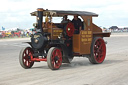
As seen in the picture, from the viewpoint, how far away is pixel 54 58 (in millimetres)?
8727

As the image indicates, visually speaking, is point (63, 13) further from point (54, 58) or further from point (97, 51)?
point (97, 51)

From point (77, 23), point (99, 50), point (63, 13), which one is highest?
point (63, 13)

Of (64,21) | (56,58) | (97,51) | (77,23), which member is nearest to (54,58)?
(56,58)

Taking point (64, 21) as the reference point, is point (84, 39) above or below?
below

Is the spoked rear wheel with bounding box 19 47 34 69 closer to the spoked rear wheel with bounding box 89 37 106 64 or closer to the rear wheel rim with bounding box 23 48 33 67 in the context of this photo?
the rear wheel rim with bounding box 23 48 33 67

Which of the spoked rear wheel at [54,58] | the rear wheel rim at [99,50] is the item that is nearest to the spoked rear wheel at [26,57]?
the spoked rear wheel at [54,58]

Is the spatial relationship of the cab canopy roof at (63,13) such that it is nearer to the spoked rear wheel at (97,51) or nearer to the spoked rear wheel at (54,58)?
the spoked rear wheel at (97,51)

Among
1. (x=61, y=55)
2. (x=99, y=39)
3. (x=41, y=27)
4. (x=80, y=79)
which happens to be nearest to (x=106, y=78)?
(x=80, y=79)

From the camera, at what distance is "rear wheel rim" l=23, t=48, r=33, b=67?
948 cm

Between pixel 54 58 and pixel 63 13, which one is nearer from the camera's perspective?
pixel 54 58

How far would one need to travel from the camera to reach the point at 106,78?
7078mm

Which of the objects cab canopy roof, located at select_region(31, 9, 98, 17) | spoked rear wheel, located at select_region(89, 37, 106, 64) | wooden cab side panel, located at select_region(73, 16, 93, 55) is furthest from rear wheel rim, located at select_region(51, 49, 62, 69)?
spoked rear wheel, located at select_region(89, 37, 106, 64)

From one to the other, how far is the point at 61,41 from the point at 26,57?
1401mm

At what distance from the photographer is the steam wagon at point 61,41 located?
8923mm
